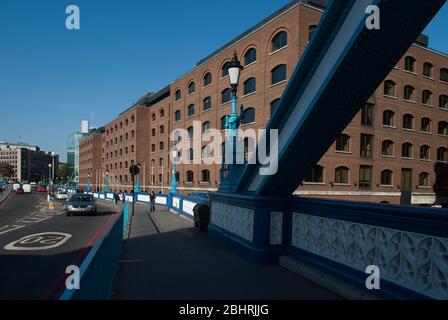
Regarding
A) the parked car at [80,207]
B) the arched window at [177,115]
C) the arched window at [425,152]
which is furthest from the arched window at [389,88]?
the parked car at [80,207]

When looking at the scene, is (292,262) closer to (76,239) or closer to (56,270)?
(56,270)

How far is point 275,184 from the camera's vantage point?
7.42m

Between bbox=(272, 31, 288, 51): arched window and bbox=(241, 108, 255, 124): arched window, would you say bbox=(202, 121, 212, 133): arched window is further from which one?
bbox=(272, 31, 288, 51): arched window

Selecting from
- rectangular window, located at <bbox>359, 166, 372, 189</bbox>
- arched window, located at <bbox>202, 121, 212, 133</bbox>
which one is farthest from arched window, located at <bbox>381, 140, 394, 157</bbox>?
arched window, located at <bbox>202, 121, 212, 133</bbox>

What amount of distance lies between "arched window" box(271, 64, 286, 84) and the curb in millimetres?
27440

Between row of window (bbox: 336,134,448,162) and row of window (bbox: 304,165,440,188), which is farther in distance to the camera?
row of window (bbox: 336,134,448,162)

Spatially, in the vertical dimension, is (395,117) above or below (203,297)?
above

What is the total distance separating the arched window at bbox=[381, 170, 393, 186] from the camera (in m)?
36.3

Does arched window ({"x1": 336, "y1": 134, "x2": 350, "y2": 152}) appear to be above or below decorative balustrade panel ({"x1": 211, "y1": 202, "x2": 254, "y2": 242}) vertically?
above

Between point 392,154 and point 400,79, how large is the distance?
828 cm

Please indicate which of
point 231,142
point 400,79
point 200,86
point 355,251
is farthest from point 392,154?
point 355,251

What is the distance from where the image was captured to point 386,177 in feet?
120

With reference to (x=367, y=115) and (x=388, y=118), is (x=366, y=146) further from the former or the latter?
(x=388, y=118)

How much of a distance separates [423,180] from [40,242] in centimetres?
4163
